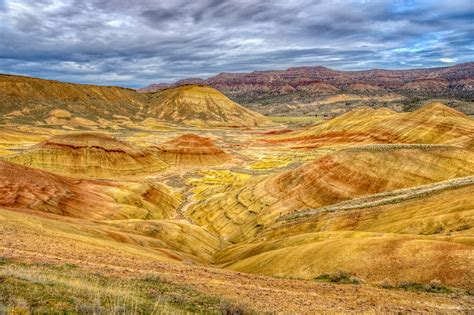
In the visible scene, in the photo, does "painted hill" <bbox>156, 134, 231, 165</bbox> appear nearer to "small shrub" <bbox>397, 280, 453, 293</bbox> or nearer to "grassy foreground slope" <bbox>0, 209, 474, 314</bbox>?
"grassy foreground slope" <bbox>0, 209, 474, 314</bbox>

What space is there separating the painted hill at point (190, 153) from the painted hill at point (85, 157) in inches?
641

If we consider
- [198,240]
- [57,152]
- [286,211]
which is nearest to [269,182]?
[286,211]

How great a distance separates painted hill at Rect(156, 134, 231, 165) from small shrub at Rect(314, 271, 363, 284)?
10768 centimetres

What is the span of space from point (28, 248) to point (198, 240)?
29604 millimetres

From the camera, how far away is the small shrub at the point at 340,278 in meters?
21.2

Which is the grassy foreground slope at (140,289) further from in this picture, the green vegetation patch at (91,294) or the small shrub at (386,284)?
the small shrub at (386,284)

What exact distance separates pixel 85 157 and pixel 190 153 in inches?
1475

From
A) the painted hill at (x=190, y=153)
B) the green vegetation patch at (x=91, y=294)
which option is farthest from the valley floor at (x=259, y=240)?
the painted hill at (x=190, y=153)

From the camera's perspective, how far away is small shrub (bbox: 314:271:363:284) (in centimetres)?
2116

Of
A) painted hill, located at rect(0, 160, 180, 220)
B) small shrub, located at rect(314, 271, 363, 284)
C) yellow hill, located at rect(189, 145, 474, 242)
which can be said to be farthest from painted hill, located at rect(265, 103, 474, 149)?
small shrub, located at rect(314, 271, 363, 284)

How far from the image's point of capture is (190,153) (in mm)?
131875

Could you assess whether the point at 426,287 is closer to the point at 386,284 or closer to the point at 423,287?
the point at 423,287

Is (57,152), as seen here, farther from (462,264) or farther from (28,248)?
(462,264)

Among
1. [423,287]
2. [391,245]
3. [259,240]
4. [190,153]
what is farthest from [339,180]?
[190,153]
